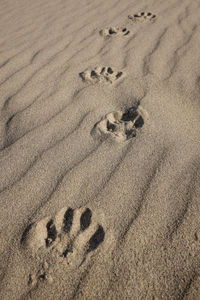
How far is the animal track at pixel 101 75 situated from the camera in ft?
6.03

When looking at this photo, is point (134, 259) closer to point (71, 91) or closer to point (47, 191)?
point (47, 191)

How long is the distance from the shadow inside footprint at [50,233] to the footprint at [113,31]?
6.54ft

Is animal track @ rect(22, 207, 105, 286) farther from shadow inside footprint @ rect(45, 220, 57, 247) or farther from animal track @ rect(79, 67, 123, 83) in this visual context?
animal track @ rect(79, 67, 123, 83)

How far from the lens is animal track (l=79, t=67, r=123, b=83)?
1.84 m

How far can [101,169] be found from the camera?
126cm

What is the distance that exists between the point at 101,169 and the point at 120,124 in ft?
1.13

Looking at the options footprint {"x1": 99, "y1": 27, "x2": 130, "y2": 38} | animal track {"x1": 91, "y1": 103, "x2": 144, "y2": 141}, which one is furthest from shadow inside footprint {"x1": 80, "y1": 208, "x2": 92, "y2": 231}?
footprint {"x1": 99, "y1": 27, "x2": 130, "y2": 38}

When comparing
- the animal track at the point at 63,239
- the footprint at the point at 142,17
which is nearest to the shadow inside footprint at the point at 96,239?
the animal track at the point at 63,239

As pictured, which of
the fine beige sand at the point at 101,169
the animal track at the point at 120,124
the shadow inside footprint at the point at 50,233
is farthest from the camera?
the animal track at the point at 120,124

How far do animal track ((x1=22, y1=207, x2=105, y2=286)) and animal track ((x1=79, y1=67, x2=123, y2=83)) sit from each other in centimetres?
107

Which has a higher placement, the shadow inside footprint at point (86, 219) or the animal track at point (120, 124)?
the animal track at point (120, 124)

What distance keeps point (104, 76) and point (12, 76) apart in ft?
2.39

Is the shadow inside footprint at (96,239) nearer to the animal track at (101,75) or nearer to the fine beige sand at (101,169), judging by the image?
the fine beige sand at (101,169)

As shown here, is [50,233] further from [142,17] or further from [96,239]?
[142,17]
